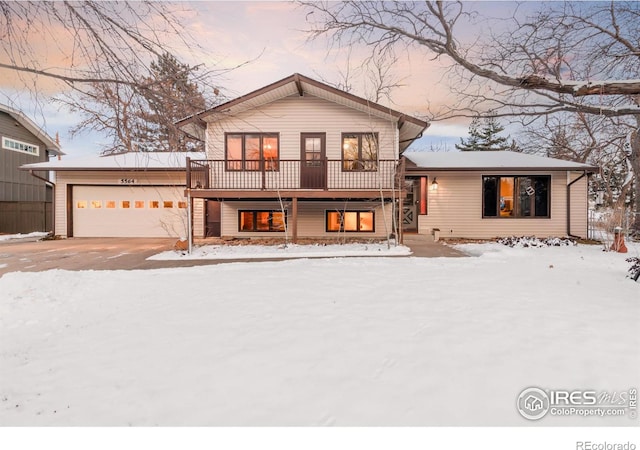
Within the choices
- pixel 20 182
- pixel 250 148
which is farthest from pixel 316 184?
pixel 20 182

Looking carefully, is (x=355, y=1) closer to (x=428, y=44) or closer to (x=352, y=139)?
(x=428, y=44)

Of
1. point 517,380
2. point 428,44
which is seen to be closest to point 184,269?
point 517,380

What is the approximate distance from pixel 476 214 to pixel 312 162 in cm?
737

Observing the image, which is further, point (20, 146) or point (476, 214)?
point (20, 146)

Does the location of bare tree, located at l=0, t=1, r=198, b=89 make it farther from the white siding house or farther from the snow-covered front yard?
the white siding house

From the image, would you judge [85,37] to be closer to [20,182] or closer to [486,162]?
[486,162]

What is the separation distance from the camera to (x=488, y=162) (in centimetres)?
1320

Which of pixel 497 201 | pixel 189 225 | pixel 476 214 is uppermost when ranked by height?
pixel 497 201

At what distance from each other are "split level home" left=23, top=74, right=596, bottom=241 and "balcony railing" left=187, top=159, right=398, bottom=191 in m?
0.04

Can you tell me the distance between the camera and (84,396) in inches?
91.7

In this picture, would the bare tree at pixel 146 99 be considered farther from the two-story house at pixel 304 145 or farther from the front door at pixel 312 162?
the front door at pixel 312 162

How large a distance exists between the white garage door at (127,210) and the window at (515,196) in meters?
13.7

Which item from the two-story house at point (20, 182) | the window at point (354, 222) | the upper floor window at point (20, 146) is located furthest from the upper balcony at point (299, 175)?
the upper floor window at point (20, 146)
